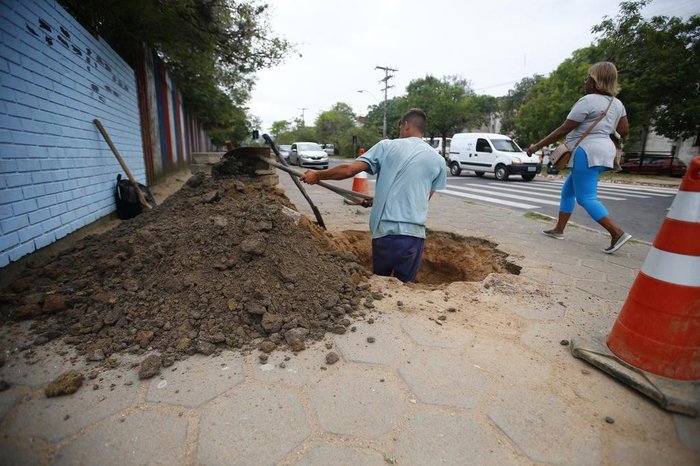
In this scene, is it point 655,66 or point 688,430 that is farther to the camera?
point 655,66

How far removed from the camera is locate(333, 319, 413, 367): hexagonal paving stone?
175 centimetres

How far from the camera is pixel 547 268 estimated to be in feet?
10.3

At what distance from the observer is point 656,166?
1828 cm

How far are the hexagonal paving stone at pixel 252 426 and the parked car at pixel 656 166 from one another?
75.7ft

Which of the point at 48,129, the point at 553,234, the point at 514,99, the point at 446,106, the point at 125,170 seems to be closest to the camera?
the point at 48,129

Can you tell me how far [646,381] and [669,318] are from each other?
309mm

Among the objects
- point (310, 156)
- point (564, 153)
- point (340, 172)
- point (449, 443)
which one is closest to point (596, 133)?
point (564, 153)

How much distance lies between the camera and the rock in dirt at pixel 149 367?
156 centimetres

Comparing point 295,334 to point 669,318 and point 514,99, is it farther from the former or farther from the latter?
point 514,99

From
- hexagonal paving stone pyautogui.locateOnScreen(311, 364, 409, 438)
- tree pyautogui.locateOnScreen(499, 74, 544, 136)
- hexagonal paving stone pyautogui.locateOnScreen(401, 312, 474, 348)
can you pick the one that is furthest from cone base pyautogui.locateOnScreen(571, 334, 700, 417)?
tree pyautogui.locateOnScreen(499, 74, 544, 136)

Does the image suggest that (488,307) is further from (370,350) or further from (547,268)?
(547,268)

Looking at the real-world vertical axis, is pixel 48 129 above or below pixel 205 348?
above

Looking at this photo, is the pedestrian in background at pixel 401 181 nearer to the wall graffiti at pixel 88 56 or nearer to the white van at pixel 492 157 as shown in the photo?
the wall graffiti at pixel 88 56

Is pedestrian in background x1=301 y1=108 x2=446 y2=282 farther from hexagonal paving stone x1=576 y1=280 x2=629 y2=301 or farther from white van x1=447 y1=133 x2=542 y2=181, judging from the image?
white van x1=447 y1=133 x2=542 y2=181
